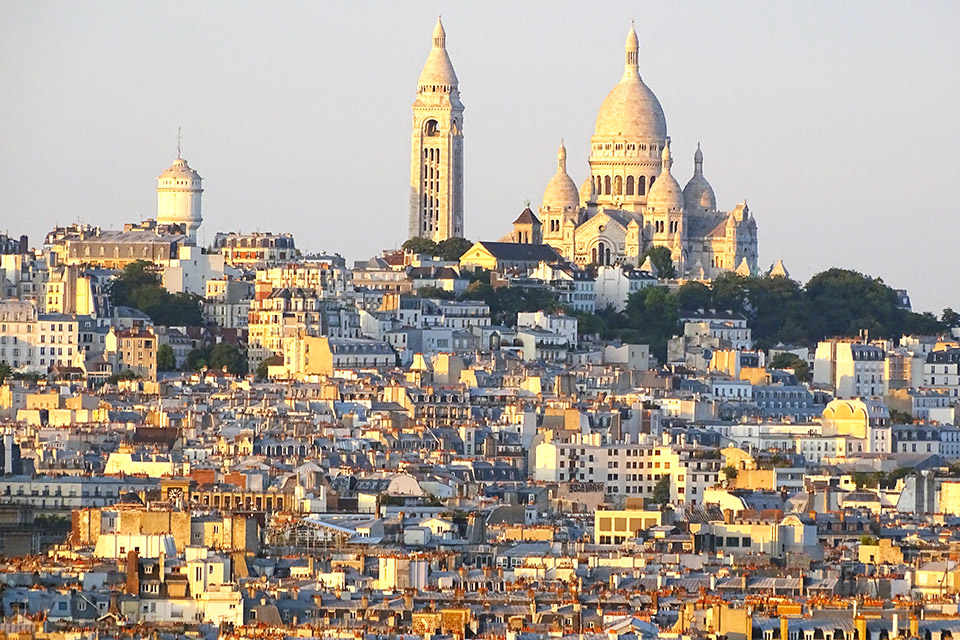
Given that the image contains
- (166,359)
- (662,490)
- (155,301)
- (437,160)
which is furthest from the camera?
(437,160)

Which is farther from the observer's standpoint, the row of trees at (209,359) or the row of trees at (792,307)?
the row of trees at (792,307)

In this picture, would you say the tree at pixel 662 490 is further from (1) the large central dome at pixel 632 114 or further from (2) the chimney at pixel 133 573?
(1) the large central dome at pixel 632 114

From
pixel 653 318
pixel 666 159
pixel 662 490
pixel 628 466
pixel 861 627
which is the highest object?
pixel 666 159

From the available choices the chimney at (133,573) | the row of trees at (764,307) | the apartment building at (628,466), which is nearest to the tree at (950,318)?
the row of trees at (764,307)

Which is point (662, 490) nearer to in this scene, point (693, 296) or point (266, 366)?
point (266, 366)

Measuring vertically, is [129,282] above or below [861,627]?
above

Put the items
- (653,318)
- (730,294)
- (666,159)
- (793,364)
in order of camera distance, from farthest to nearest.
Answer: (666,159) → (730,294) → (653,318) → (793,364)

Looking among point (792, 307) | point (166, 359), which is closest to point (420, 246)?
point (792, 307)
